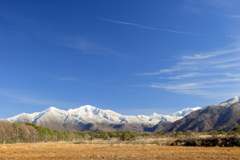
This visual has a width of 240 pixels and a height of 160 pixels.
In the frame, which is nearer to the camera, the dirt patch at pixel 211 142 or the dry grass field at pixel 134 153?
the dry grass field at pixel 134 153

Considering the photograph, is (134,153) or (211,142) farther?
(211,142)

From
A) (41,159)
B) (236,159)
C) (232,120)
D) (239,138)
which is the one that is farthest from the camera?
(232,120)

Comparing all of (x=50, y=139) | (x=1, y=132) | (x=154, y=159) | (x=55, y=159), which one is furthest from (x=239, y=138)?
(x=50, y=139)

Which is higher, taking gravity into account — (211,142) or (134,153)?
(134,153)

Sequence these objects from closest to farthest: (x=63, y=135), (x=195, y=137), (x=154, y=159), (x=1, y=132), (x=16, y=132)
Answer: (x=154, y=159) < (x=195, y=137) < (x=1, y=132) < (x=16, y=132) < (x=63, y=135)

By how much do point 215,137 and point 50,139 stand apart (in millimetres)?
63410

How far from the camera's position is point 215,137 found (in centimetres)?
3303

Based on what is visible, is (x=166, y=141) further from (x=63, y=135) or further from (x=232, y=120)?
(x=232, y=120)

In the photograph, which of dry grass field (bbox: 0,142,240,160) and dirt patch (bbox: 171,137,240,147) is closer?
dry grass field (bbox: 0,142,240,160)

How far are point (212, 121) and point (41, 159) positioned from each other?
192668 millimetres

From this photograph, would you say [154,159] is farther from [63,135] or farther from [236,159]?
[63,135]

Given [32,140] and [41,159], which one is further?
[32,140]

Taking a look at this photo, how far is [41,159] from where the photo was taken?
62.4ft

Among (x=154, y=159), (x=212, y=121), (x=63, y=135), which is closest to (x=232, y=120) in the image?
(x=212, y=121)
